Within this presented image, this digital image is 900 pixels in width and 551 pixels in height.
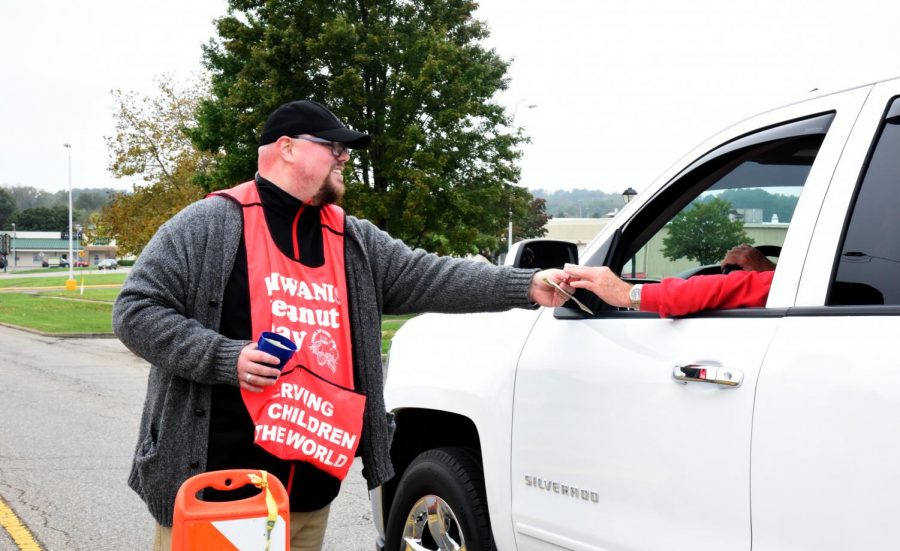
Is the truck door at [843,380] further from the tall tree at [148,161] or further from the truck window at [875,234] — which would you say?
the tall tree at [148,161]

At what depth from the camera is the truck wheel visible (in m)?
3.39

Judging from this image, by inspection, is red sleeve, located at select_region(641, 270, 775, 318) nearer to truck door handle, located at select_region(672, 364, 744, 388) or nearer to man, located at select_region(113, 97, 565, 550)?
truck door handle, located at select_region(672, 364, 744, 388)

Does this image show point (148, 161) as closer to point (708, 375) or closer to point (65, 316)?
point (65, 316)

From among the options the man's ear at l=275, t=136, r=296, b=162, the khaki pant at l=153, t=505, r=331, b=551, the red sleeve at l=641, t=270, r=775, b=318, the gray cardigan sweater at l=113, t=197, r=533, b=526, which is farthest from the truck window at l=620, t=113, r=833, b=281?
the khaki pant at l=153, t=505, r=331, b=551

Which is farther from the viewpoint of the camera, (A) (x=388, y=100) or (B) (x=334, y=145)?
(A) (x=388, y=100)

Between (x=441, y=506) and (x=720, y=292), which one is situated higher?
(x=720, y=292)

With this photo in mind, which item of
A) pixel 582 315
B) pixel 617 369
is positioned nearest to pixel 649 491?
pixel 617 369

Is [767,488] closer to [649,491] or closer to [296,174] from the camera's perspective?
[649,491]

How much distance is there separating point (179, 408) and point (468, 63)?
2109cm

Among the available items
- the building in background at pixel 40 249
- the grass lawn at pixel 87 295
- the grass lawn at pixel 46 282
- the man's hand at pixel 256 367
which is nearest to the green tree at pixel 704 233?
the man's hand at pixel 256 367

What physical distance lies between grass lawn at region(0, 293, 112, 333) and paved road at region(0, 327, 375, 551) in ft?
33.6

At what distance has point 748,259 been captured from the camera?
286 centimetres

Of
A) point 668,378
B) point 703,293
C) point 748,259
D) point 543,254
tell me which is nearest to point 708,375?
point 668,378

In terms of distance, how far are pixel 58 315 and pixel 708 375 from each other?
29718 millimetres
